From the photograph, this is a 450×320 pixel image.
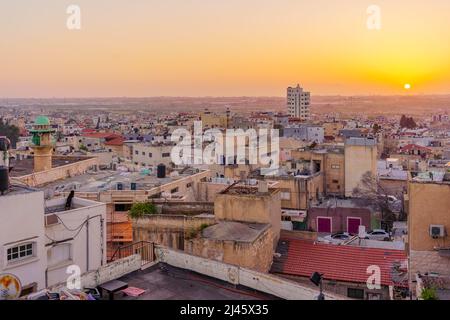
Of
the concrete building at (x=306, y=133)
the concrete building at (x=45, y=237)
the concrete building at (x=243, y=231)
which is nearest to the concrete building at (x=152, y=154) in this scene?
the concrete building at (x=306, y=133)

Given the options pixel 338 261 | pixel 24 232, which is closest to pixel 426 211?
pixel 338 261

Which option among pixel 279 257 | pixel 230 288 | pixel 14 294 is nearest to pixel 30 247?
pixel 14 294

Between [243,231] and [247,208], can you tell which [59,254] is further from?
[247,208]

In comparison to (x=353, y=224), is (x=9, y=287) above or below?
above

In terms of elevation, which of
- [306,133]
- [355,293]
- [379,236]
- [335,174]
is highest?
[306,133]

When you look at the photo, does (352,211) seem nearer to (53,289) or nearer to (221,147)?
(221,147)

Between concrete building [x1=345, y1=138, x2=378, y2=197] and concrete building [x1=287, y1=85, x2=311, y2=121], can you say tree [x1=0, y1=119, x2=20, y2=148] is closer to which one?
concrete building [x1=345, y1=138, x2=378, y2=197]
